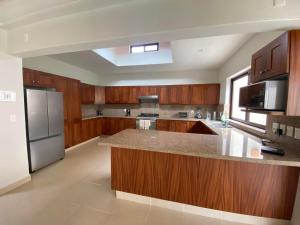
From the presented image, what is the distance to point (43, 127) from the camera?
306 centimetres

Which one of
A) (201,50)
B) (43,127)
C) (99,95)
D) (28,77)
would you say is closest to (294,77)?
(201,50)

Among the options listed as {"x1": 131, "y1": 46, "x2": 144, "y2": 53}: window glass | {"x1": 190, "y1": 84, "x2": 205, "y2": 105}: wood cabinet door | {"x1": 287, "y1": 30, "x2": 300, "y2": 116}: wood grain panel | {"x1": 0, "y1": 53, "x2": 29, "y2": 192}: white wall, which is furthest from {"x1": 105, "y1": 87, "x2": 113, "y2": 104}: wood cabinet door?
{"x1": 287, "y1": 30, "x2": 300, "y2": 116}: wood grain panel

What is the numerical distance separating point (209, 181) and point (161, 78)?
14.6 ft

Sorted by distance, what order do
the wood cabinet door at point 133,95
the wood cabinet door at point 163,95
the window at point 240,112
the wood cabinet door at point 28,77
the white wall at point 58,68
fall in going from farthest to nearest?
1. the wood cabinet door at point 133,95
2. the wood cabinet door at point 163,95
3. the white wall at point 58,68
4. the wood cabinet door at point 28,77
5. the window at point 240,112

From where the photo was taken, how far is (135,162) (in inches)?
79.0

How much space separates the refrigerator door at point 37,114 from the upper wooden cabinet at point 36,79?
0.40 m

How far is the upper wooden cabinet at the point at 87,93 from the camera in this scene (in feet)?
15.9

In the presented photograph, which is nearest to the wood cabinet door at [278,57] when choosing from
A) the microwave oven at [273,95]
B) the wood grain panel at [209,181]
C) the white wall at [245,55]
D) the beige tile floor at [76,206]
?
the microwave oven at [273,95]

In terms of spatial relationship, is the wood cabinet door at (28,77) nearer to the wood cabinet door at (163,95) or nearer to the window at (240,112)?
the wood cabinet door at (163,95)

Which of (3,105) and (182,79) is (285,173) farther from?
(182,79)

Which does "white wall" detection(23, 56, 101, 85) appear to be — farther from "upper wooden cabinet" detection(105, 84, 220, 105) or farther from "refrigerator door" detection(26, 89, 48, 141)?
"refrigerator door" detection(26, 89, 48, 141)

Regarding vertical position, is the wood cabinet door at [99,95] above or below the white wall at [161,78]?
below

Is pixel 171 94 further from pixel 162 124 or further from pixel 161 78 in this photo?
pixel 162 124

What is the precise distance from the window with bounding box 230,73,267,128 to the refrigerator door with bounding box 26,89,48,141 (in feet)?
12.7
